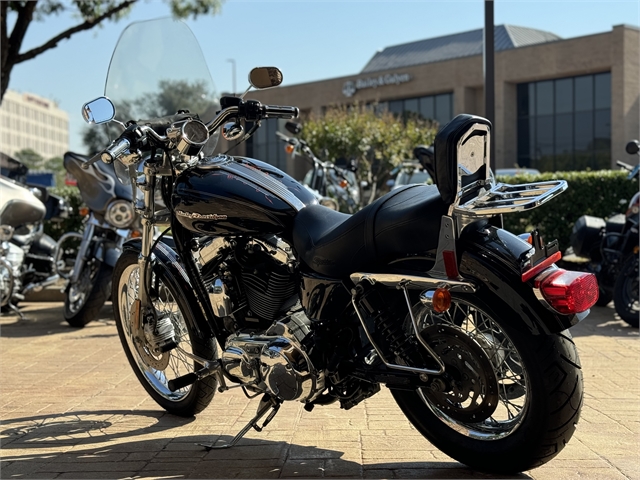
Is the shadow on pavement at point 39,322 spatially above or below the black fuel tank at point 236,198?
below

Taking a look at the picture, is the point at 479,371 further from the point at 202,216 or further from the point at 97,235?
the point at 97,235

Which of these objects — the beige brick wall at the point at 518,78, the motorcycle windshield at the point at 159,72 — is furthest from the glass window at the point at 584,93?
the motorcycle windshield at the point at 159,72

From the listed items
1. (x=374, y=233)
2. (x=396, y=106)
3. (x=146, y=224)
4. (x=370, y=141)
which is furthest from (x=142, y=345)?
(x=396, y=106)

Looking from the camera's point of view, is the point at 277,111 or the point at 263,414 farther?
the point at 277,111

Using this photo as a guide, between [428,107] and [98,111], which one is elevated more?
[428,107]

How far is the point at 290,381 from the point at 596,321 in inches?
193

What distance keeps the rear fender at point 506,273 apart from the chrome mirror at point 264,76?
1.32m

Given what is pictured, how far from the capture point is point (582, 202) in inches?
408

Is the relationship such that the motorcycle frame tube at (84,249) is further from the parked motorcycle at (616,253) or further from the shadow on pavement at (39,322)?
the parked motorcycle at (616,253)

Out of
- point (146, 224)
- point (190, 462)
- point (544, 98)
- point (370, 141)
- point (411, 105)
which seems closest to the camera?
point (190, 462)

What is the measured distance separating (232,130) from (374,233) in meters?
1.25

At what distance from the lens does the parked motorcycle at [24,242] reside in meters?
7.75

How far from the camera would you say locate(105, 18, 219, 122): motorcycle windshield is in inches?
188

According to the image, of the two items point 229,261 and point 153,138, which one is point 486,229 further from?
point 153,138
